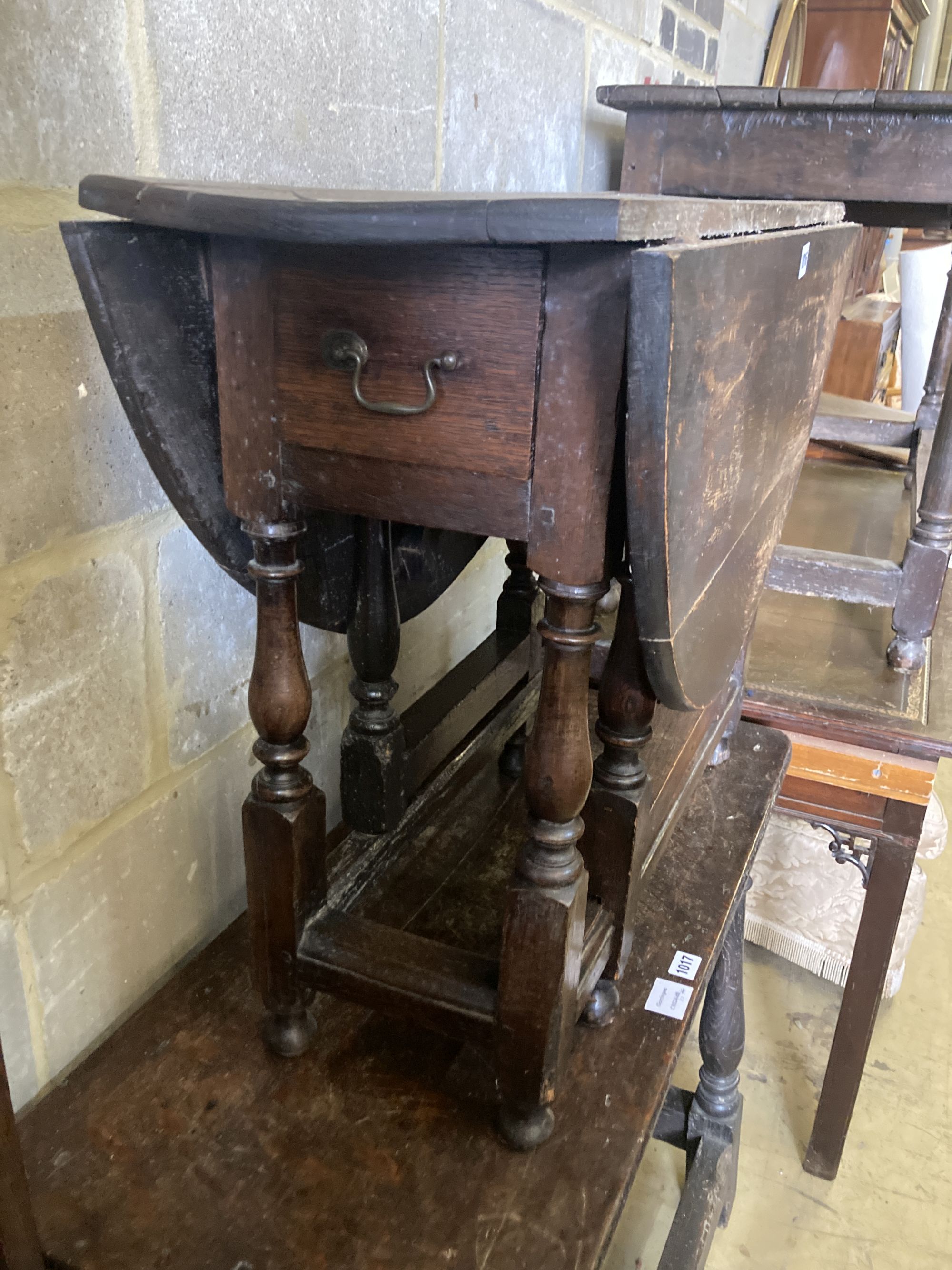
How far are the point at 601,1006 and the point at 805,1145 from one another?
119cm

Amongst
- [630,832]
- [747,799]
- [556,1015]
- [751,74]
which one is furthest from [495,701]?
[751,74]

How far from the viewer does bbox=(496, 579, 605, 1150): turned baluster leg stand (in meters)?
0.75

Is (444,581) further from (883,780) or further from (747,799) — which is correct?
(883,780)

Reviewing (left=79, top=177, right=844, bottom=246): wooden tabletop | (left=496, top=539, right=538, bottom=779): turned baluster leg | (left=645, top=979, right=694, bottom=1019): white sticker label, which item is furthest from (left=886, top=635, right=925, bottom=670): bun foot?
(left=79, top=177, right=844, bottom=246): wooden tabletop

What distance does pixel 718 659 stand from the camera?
3.08 ft

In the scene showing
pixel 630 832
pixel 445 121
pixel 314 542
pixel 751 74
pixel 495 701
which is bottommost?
pixel 495 701

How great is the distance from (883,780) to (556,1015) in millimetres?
929

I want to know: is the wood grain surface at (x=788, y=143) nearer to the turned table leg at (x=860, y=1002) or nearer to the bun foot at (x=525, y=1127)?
the turned table leg at (x=860, y=1002)

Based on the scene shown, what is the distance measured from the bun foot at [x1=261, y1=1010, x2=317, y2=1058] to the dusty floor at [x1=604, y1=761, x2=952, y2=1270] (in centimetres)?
98

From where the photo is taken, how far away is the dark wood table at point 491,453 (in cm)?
63

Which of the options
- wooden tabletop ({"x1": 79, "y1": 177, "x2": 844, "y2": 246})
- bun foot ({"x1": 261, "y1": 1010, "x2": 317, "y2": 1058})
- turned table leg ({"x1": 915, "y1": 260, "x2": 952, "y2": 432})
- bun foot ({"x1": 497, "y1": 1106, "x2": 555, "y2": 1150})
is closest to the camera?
wooden tabletop ({"x1": 79, "y1": 177, "x2": 844, "y2": 246})

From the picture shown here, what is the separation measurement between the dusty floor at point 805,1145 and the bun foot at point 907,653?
901 millimetres

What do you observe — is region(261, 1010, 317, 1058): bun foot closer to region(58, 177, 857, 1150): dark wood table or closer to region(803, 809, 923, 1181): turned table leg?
region(58, 177, 857, 1150): dark wood table

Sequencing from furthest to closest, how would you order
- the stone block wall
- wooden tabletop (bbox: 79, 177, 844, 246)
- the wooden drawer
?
the stone block wall, the wooden drawer, wooden tabletop (bbox: 79, 177, 844, 246)
